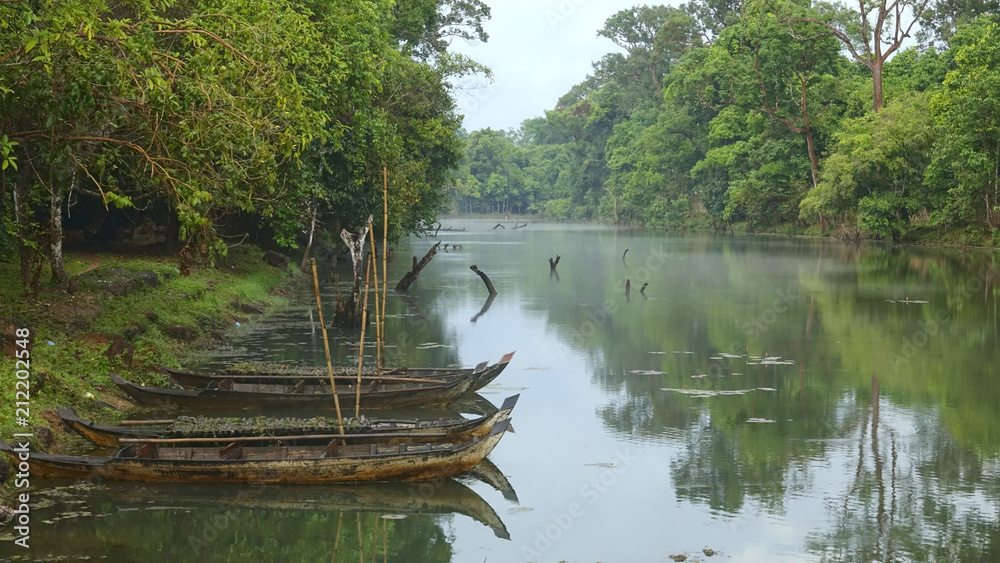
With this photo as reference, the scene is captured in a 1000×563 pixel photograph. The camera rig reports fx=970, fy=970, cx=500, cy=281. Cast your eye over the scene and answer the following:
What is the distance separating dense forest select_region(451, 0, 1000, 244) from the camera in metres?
51.3

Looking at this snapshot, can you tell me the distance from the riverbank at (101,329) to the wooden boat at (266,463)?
106cm

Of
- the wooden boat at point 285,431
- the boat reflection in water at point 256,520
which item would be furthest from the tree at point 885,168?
the boat reflection in water at point 256,520

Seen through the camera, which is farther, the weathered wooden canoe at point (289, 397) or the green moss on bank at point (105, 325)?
the weathered wooden canoe at point (289, 397)

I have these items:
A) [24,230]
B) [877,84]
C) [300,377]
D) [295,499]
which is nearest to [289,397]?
[300,377]

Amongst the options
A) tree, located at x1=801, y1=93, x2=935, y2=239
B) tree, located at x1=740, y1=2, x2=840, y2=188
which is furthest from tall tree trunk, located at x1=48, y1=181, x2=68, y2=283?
tree, located at x1=740, y1=2, x2=840, y2=188

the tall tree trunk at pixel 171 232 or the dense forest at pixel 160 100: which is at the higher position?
the dense forest at pixel 160 100

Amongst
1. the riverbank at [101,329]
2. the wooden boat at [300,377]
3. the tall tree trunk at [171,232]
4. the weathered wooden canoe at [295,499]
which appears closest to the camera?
the weathered wooden canoe at [295,499]

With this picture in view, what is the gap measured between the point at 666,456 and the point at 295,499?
5526 mm

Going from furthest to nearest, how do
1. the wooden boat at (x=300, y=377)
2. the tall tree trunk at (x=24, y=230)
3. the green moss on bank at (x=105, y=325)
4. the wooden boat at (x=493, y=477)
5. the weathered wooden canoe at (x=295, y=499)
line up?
1. the tall tree trunk at (x=24, y=230)
2. the wooden boat at (x=300, y=377)
3. the green moss on bank at (x=105, y=325)
4. the wooden boat at (x=493, y=477)
5. the weathered wooden canoe at (x=295, y=499)

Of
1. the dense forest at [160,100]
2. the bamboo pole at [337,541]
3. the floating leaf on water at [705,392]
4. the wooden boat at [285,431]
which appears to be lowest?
the bamboo pole at [337,541]

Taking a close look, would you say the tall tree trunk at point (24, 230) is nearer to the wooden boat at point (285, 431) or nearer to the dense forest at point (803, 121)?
the wooden boat at point (285, 431)

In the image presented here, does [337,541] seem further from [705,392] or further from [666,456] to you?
[705,392]

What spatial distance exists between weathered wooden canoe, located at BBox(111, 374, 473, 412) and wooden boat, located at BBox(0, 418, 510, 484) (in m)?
3.24

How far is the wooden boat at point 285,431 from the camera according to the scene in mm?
12562
